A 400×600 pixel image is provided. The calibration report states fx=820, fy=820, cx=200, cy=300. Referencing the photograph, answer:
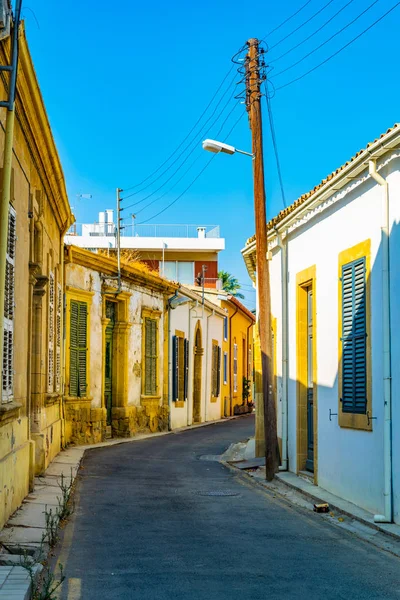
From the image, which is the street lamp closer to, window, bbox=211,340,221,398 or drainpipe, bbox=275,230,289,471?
drainpipe, bbox=275,230,289,471

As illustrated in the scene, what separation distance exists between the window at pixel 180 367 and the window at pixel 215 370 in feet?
16.1

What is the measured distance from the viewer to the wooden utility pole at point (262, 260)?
1379 cm

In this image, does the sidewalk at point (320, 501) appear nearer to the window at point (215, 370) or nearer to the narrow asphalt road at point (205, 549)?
the narrow asphalt road at point (205, 549)

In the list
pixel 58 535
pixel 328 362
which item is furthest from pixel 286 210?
pixel 58 535

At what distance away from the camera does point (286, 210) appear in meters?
14.9

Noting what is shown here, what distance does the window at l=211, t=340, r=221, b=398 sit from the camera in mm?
33969

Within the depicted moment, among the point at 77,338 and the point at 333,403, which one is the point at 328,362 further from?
the point at 77,338

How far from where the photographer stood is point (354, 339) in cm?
1091

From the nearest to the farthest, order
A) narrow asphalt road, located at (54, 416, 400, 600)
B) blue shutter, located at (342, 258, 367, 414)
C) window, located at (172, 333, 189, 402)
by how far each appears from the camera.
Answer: narrow asphalt road, located at (54, 416, 400, 600) < blue shutter, located at (342, 258, 367, 414) < window, located at (172, 333, 189, 402)

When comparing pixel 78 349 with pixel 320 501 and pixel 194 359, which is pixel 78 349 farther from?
pixel 194 359

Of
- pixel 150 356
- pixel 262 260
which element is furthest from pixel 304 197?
pixel 150 356

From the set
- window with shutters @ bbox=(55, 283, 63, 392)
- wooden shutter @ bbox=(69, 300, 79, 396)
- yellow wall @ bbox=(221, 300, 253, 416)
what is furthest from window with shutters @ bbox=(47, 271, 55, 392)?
yellow wall @ bbox=(221, 300, 253, 416)

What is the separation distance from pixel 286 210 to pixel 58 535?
8119 millimetres

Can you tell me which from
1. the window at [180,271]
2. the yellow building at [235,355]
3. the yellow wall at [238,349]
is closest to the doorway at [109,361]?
the yellow building at [235,355]
